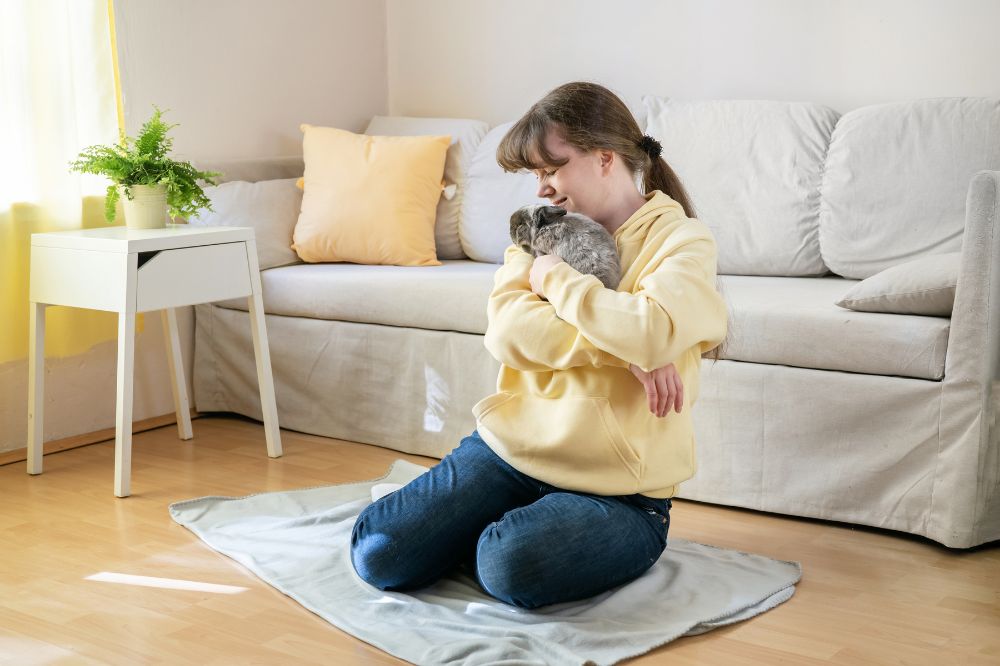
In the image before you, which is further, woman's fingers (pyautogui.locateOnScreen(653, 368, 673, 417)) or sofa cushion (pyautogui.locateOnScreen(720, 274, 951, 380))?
sofa cushion (pyautogui.locateOnScreen(720, 274, 951, 380))

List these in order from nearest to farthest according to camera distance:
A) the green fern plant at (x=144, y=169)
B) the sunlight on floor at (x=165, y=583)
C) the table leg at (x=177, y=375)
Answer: the sunlight on floor at (x=165, y=583) < the green fern plant at (x=144, y=169) < the table leg at (x=177, y=375)

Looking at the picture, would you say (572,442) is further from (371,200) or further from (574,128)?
(371,200)

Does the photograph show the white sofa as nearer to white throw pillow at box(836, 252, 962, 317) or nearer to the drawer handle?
white throw pillow at box(836, 252, 962, 317)

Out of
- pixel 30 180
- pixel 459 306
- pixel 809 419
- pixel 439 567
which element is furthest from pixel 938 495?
pixel 30 180

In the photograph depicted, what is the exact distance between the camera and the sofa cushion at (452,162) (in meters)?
3.00

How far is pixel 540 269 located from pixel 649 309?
0.63ft

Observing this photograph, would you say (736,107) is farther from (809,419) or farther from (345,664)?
(345,664)

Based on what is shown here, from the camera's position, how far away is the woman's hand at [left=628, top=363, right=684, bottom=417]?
5.11ft

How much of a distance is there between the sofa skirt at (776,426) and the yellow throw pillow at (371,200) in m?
0.25

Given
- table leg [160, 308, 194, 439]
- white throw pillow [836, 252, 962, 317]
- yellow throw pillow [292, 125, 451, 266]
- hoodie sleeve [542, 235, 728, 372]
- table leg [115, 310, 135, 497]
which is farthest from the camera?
yellow throw pillow [292, 125, 451, 266]

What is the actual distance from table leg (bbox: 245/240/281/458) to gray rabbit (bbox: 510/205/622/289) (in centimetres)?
104

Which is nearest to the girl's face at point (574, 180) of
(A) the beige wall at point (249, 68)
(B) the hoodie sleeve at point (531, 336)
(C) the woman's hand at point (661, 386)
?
(B) the hoodie sleeve at point (531, 336)

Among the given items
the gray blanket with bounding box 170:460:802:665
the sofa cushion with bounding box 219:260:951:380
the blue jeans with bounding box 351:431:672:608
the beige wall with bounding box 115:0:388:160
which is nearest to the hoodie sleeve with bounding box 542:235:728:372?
the blue jeans with bounding box 351:431:672:608

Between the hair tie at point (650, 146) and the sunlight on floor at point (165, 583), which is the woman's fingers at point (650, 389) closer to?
the hair tie at point (650, 146)
